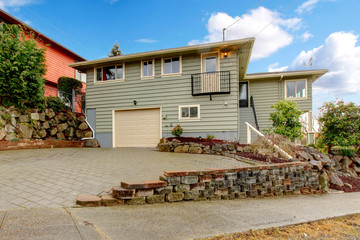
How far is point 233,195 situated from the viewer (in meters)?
3.47

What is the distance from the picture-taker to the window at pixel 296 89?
12141mm

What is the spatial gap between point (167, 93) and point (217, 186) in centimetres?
693

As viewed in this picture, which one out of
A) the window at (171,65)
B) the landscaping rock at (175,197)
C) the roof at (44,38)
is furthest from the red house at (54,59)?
the landscaping rock at (175,197)

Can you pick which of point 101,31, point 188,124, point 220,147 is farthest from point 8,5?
point 220,147

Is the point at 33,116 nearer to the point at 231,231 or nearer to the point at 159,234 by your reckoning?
the point at 159,234

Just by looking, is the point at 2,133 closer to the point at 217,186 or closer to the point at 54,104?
the point at 54,104

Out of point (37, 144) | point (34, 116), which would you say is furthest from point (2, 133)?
point (34, 116)

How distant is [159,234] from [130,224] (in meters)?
0.39

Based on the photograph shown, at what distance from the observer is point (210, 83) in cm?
901

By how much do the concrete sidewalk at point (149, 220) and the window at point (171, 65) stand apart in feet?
25.6

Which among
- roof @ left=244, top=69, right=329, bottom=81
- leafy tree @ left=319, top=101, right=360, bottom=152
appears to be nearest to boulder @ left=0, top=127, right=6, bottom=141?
roof @ left=244, top=69, right=329, bottom=81

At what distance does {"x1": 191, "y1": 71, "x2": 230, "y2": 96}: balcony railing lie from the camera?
8.87 meters

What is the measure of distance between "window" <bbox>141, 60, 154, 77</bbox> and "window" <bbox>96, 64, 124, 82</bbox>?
1.39 metres

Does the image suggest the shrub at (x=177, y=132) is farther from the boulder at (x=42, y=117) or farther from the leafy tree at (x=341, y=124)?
the leafy tree at (x=341, y=124)
